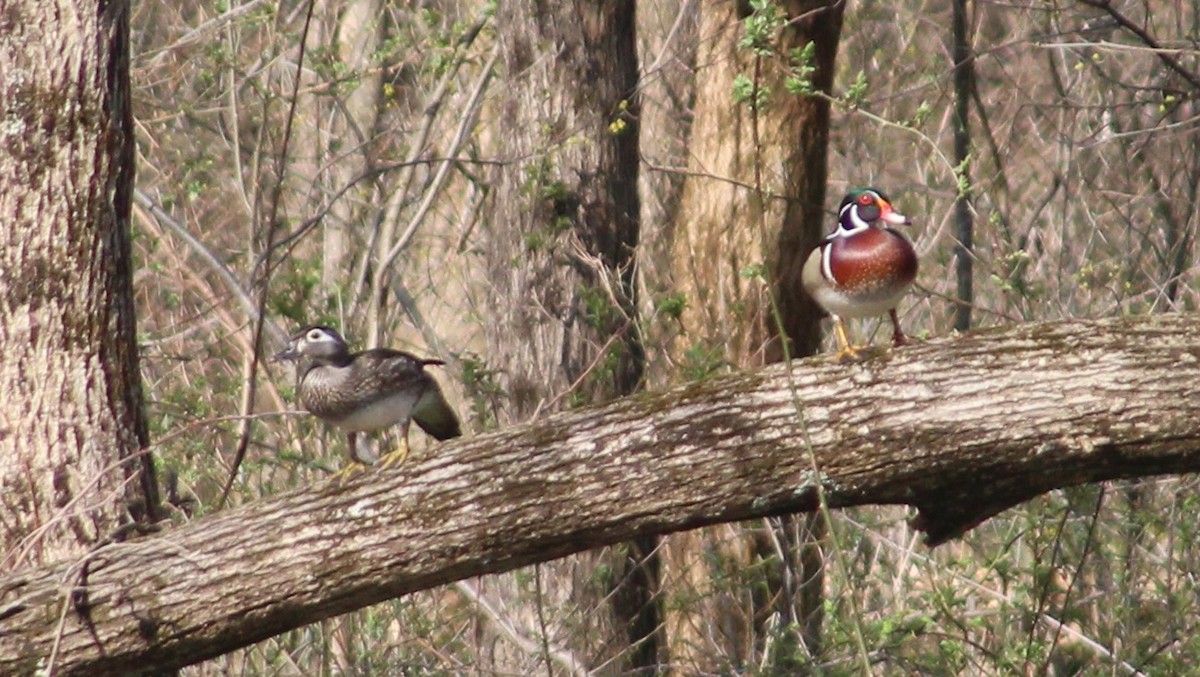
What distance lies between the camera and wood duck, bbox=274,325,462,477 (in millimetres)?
5012

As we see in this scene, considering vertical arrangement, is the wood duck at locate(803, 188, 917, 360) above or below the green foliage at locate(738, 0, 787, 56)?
below

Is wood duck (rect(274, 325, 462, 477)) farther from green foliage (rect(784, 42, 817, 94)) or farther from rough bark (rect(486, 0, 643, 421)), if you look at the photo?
rough bark (rect(486, 0, 643, 421))

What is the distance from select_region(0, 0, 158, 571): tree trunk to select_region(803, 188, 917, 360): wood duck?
7.14 ft

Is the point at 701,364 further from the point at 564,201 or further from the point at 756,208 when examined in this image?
the point at 564,201

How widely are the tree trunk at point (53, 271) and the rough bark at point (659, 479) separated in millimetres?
430

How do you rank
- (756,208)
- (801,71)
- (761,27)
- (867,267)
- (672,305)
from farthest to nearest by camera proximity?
(756,208), (672,305), (801,71), (761,27), (867,267)

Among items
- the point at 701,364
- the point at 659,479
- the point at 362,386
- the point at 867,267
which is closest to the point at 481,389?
the point at 701,364

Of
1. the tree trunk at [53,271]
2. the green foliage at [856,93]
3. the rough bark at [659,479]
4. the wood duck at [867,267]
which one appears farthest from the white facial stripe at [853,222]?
the tree trunk at [53,271]

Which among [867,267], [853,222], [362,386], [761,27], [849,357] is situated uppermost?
[761,27]

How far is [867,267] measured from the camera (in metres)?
4.81

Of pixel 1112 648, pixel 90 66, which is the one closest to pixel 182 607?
pixel 90 66

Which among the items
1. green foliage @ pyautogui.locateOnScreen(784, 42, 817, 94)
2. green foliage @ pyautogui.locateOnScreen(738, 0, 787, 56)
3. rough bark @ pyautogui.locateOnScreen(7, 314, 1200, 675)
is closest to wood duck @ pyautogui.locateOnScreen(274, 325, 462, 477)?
rough bark @ pyautogui.locateOnScreen(7, 314, 1200, 675)

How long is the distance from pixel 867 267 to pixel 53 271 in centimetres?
239

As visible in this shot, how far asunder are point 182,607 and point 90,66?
1599 mm
